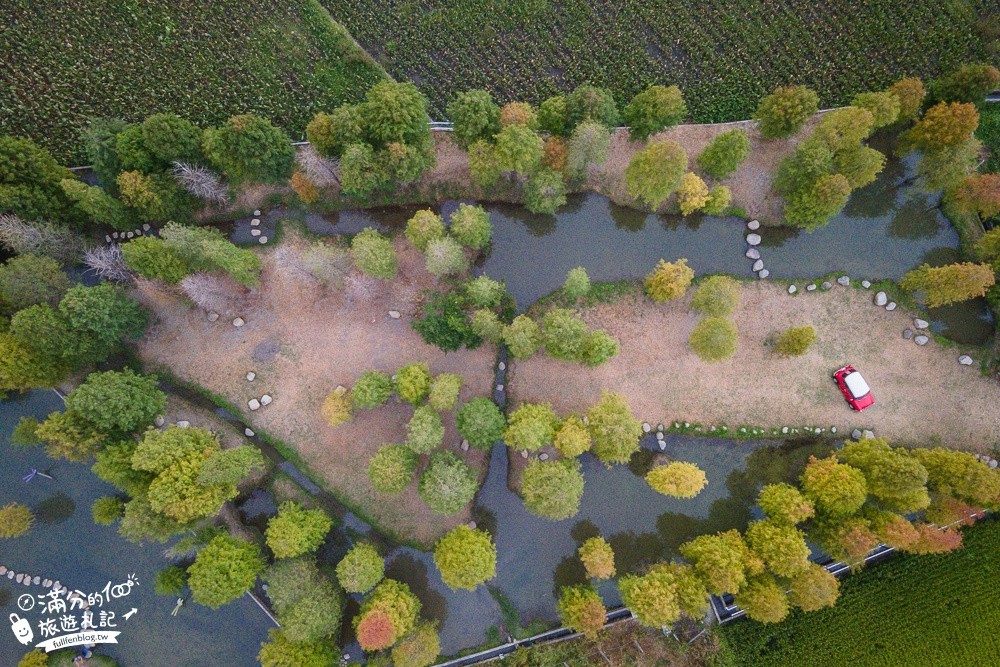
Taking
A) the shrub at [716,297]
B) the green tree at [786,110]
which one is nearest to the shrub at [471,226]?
the shrub at [716,297]

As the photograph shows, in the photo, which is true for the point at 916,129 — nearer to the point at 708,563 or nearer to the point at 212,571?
the point at 708,563

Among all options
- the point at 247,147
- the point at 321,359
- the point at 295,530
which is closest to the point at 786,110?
the point at 247,147

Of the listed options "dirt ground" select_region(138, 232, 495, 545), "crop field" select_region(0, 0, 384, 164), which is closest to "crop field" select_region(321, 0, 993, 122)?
"crop field" select_region(0, 0, 384, 164)

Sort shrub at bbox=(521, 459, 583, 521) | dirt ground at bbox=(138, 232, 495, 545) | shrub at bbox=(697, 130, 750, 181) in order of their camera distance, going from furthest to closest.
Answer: dirt ground at bbox=(138, 232, 495, 545), shrub at bbox=(697, 130, 750, 181), shrub at bbox=(521, 459, 583, 521)

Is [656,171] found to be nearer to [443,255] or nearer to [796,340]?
[443,255]

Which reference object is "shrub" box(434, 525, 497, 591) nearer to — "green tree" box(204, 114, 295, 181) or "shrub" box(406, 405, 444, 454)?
"shrub" box(406, 405, 444, 454)

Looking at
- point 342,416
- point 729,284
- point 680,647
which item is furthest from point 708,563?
point 342,416

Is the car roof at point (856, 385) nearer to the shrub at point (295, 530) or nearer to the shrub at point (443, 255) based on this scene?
the shrub at point (443, 255)
